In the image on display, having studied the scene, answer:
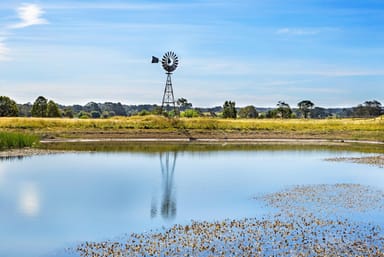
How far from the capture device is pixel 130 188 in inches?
1032

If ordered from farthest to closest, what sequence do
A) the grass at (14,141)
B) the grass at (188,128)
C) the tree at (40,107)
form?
the tree at (40,107), the grass at (188,128), the grass at (14,141)

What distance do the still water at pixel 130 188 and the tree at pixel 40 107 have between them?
47961 mm

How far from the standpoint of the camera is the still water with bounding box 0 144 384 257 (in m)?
17.4

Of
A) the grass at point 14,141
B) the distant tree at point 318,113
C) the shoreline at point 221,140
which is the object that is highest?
the distant tree at point 318,113

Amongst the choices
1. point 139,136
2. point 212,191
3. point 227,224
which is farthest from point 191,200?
point 139,136

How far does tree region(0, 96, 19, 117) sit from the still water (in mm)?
45249

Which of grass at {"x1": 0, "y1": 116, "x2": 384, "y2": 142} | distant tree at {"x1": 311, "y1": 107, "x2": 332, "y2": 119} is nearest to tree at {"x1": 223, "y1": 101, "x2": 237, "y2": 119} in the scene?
grass at {"x1": 0, "y1": 116, "x2": 384, "y2": 142}

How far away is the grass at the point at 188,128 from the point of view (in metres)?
63.1

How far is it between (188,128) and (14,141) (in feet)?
83.3

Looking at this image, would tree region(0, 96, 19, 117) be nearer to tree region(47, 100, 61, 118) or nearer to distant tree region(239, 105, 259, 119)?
tree region(47, 100, 61, 118)

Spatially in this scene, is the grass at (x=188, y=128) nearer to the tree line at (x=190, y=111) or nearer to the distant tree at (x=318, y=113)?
the tree line at (x=190, y=111)

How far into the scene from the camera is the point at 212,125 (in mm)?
69938

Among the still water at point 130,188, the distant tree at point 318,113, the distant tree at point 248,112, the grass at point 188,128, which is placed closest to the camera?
the still water at point 130,188

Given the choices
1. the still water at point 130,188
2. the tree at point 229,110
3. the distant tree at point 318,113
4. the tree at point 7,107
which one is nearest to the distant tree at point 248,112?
the distant tree at point 318,113
